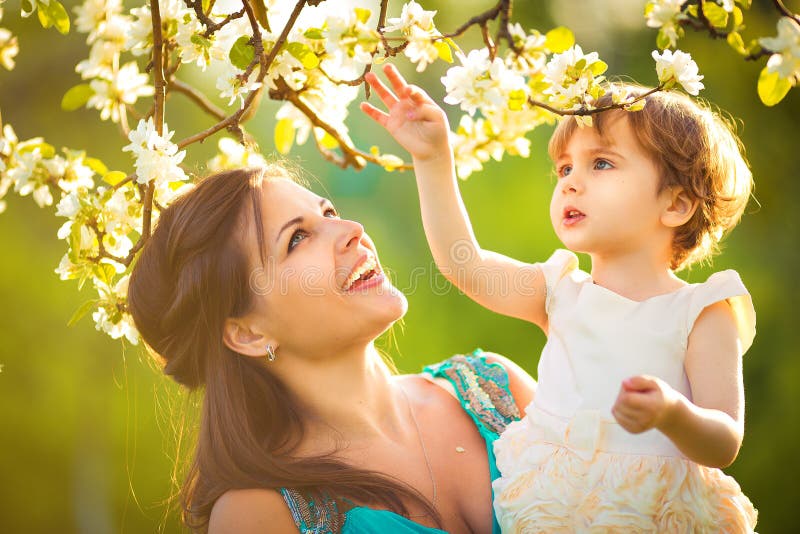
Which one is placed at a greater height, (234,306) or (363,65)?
(363,65)

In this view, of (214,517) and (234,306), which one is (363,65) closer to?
(234,306)

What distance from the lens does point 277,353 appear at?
6.17ft

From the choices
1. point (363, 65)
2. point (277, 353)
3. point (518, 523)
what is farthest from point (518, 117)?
point (518, 523)

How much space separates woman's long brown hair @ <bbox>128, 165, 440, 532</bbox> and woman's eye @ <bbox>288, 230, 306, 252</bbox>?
0.07 metres

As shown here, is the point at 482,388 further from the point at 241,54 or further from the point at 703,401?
the point at 241,54

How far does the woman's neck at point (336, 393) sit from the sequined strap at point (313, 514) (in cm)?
20

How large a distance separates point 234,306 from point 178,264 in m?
0.16

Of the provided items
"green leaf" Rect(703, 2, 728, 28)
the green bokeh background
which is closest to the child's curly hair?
"green leaf" Rect(703, 2, 728, 28)

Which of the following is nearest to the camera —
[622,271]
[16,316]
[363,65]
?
[363,65]

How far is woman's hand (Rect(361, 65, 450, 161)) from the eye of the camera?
1.77 m

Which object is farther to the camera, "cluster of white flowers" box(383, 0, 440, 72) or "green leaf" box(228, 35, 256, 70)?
"green leaf" box(228, 35, 256, 70)

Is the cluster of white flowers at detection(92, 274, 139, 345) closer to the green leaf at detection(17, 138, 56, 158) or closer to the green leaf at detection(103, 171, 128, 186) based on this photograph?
the green leaf at detection(103, 171, 128, 186)

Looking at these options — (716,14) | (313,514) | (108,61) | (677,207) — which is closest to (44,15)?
(108,61)

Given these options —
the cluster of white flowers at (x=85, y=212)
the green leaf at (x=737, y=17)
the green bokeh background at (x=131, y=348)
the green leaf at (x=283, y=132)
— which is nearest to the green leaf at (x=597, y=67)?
the green leaf at (x=737, y=17)
